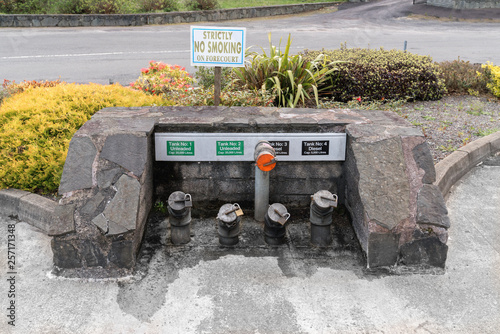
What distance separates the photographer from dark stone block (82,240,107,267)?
13.0 feet

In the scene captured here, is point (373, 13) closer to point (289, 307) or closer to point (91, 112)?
point (91, 112)

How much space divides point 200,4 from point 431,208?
1903 cm

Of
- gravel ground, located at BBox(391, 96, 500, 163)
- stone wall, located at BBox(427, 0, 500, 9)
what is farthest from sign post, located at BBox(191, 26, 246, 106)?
stone wall, located at BBox(427, 0, 500, 9)

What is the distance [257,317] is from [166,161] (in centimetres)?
189

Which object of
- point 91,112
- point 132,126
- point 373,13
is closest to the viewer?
point 132,126

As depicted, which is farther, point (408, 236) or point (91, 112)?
point (91, 112)

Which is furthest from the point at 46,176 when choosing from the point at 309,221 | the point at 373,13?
the point at 373,13

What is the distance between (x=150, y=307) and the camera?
11.8ft

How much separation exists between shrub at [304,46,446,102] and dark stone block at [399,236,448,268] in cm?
375

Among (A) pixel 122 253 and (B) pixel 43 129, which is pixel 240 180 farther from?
(B) pixel 43 129

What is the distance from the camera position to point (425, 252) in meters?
4.13

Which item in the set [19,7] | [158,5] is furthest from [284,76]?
[19,7]

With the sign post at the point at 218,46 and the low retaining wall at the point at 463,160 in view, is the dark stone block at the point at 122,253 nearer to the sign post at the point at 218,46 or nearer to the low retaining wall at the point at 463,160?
the sign post at the point at 218,46

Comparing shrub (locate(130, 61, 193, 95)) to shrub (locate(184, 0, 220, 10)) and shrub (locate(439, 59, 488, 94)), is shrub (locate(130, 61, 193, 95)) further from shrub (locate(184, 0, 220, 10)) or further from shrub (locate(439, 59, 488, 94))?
shrub (locate(184, 0, 220, 10))
